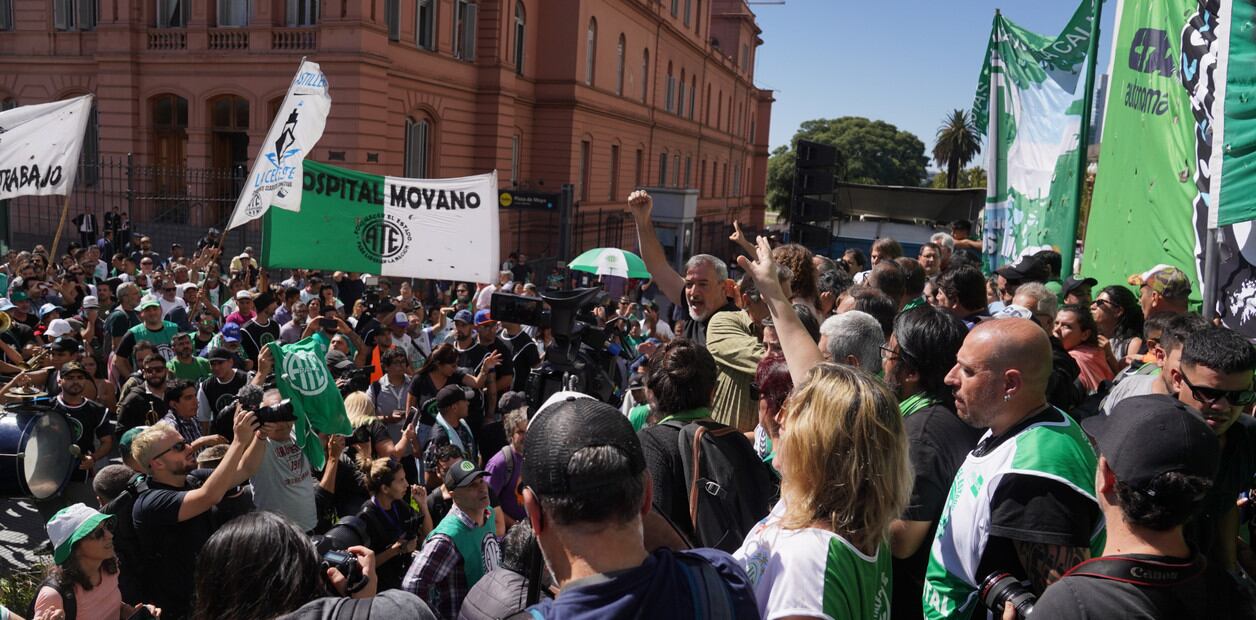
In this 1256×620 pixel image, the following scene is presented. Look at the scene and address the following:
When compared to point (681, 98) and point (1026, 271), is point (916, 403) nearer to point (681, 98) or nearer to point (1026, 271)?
point (1026, 271)

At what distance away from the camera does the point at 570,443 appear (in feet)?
6.09

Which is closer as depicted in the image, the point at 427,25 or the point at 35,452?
the point at 35,452

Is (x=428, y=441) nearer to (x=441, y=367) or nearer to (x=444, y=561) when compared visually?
(x=441, y=367)

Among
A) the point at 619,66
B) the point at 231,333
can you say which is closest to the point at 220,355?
the point at 231,333

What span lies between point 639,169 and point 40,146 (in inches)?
1242

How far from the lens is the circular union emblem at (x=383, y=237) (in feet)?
30.8

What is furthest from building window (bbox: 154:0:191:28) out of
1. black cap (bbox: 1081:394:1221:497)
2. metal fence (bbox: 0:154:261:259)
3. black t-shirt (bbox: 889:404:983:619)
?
black cap (bbox: 1081:394:1221:497)

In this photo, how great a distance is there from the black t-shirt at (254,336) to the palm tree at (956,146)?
60.3 metres

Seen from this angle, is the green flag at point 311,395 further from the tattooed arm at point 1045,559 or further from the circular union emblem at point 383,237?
the tattooed arm at point 1045,559

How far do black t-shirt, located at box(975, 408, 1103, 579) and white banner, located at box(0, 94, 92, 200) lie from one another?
1069 cm

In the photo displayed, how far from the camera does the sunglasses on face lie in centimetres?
329

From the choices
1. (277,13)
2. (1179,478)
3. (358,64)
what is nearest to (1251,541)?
(1179,478)

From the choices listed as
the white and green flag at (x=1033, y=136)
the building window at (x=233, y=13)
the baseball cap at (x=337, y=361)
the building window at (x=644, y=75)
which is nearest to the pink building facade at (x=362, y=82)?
the building window at (x=233, y=13)

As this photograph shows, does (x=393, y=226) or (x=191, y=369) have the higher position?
(x=393, y=226)
